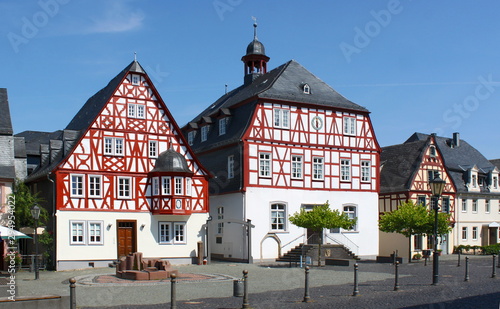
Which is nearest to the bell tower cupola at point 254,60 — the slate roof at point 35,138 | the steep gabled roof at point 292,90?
the steep gabled roof at point 292,90

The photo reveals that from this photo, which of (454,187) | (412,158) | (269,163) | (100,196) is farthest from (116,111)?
(454,187)

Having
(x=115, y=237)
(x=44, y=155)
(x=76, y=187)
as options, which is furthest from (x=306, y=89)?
(x=44, y=155)

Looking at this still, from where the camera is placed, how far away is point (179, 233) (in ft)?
120

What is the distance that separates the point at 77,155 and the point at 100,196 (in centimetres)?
251

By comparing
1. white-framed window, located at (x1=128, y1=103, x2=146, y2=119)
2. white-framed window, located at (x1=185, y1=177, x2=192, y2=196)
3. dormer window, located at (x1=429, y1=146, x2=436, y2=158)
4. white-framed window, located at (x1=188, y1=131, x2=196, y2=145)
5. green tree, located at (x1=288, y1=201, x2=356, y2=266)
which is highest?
white-framed window, located at (x1=128, y1=103, x2=146, y2=119)

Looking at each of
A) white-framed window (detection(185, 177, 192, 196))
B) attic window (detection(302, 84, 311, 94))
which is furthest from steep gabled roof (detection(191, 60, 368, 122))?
white-framed window (detection(185, 177, 192, 196))

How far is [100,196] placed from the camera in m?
34.6

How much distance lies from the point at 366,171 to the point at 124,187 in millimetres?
16865

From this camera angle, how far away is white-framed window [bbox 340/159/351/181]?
140ft

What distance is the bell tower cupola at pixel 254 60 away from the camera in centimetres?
4806

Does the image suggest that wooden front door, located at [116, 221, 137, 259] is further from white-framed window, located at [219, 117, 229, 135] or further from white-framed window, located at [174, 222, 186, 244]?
white-framed window, located at [219, 117, 229, 135]

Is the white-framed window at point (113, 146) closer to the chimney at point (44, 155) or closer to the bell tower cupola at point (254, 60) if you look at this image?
the chimney at point (44, 155)

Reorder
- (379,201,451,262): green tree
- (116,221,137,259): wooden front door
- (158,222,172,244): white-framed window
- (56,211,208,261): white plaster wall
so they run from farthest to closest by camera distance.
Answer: (379,201,451,262): green tree, (158,222,172,244): white-framed window, (116,221,137,259): wooden front door, (56,211,208,261): white plaster wall

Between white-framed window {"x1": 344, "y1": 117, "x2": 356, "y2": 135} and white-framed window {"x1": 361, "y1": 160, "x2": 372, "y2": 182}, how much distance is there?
7.11 feet
